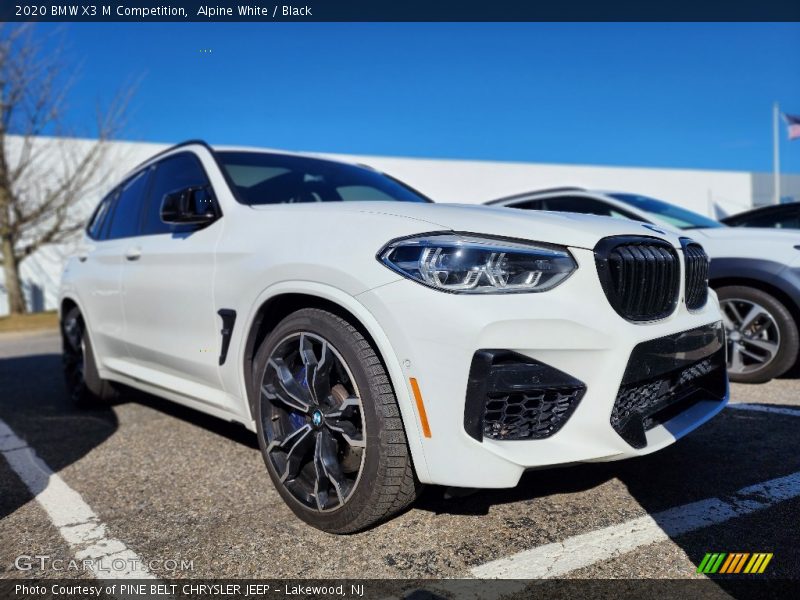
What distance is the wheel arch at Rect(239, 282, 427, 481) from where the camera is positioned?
2.05 meters

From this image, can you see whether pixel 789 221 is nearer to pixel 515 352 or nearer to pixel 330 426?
pixel 515 352

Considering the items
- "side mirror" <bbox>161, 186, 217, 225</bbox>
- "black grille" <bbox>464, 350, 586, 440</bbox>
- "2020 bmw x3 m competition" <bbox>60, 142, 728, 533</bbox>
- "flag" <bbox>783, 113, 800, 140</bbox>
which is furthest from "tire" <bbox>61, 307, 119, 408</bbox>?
"flag" <bbox>783, 113, 800, 140</bbox>

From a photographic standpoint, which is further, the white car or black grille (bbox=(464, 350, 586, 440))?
the white car

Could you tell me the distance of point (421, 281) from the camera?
6.65 ft

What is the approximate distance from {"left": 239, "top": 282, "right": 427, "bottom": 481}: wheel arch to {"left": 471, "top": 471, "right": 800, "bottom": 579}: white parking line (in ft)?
1.47

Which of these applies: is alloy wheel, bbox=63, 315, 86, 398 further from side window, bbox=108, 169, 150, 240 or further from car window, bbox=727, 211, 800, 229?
car window, bbox=727, 211, 800, 229

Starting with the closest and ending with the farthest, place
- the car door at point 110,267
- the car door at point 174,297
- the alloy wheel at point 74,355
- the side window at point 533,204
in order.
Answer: the car door at point 174,297, the car door at point 110,267, the alloy wheel at point 74,355, the side window at point 533,204

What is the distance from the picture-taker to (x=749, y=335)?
15.0ft

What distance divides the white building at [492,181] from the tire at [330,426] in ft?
58.2

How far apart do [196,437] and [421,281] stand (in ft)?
7.84

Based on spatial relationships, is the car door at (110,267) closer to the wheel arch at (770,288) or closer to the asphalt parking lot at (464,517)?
the asphalt parking lot at (464,517)

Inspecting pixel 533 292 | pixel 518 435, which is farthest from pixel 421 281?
pixel 518 435

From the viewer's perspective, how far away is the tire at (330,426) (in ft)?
6.90

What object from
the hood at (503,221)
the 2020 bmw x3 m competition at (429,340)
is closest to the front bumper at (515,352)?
the 2020 bmw x3 m competition at (429,340)
